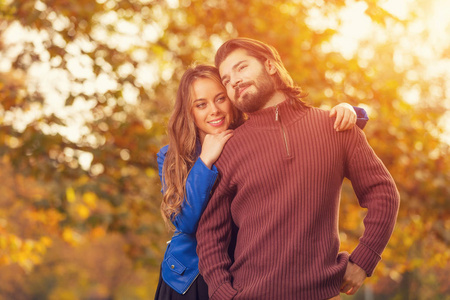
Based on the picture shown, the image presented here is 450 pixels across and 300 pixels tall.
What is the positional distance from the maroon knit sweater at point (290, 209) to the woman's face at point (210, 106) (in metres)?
0.40

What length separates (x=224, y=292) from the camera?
114 inches

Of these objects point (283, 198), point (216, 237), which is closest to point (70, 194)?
point (216, 237)

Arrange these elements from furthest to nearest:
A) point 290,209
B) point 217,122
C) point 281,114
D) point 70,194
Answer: point 70,194
point 217,122
point 281,114
point 290,209

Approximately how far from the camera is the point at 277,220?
281 cm

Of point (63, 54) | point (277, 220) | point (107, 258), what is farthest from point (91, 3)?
point (107, 258)

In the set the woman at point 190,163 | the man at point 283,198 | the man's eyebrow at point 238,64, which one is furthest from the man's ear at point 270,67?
the woman at point 190,163

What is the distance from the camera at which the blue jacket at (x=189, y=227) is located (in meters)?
3.12

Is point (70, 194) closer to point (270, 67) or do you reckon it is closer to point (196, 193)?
point (196, 193)

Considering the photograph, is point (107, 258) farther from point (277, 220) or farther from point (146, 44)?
point (277, 220)

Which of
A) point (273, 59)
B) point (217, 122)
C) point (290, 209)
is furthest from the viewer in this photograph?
point (217, 122)

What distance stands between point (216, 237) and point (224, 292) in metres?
0.29

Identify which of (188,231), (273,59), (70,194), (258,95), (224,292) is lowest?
(70,194)

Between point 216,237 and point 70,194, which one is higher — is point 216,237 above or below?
above

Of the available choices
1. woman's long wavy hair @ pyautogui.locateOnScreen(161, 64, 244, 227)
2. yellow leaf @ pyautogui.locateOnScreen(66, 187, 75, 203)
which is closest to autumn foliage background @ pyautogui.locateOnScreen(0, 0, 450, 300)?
yellow leaf @ pyautogui.locateOnScreen(66, 187, 75, 203)
